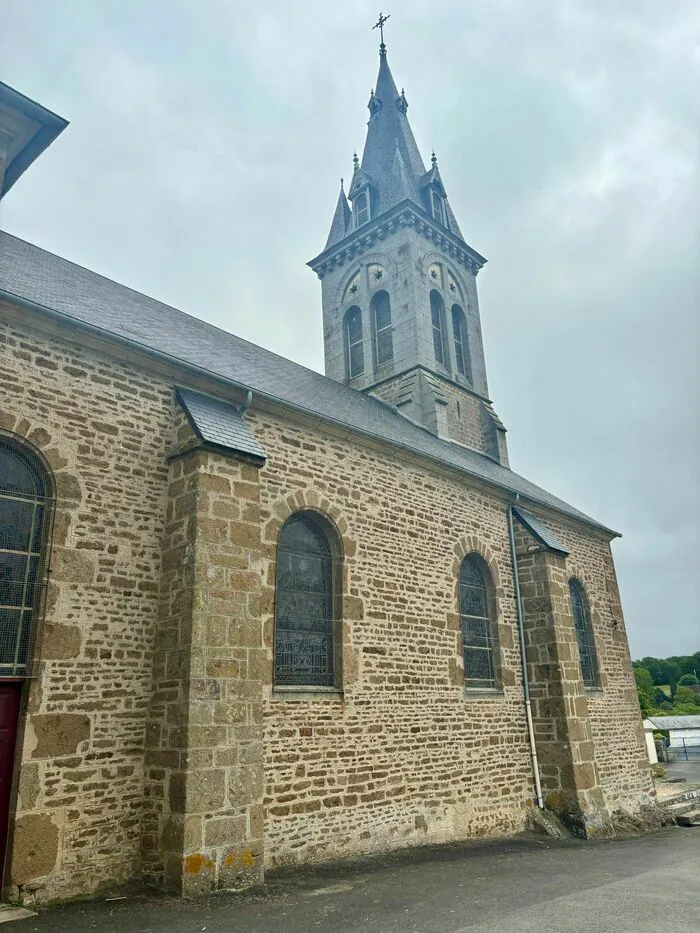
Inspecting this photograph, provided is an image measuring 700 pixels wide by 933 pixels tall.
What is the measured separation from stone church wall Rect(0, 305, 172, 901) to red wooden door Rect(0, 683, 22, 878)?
0.49 ft

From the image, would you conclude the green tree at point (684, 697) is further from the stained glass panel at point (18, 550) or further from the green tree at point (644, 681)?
the stained glass panel at point (18, 550)

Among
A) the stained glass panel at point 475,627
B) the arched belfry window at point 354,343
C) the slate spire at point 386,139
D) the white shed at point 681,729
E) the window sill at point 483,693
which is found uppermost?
the slate spire at point 386,139

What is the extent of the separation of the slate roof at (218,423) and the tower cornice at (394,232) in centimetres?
1234

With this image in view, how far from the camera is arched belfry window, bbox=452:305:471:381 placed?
768 inches

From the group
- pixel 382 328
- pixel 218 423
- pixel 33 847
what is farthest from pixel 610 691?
pixel 33 847

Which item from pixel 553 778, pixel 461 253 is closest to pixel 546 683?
pixel 553 778

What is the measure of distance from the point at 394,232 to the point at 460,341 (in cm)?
353

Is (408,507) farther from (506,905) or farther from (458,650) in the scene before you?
(506,905)

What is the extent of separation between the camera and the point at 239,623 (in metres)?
7.29

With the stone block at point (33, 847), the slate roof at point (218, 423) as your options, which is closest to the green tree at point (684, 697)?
the slate roof at point (218, 423)

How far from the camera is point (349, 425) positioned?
10.1 metres

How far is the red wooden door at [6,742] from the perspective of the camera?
20.0ft

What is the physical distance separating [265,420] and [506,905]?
5.96 metres

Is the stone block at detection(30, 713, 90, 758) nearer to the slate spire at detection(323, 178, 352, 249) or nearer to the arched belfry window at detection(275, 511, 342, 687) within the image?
the arched belfry window at detection(275, 511, 342, 687)
